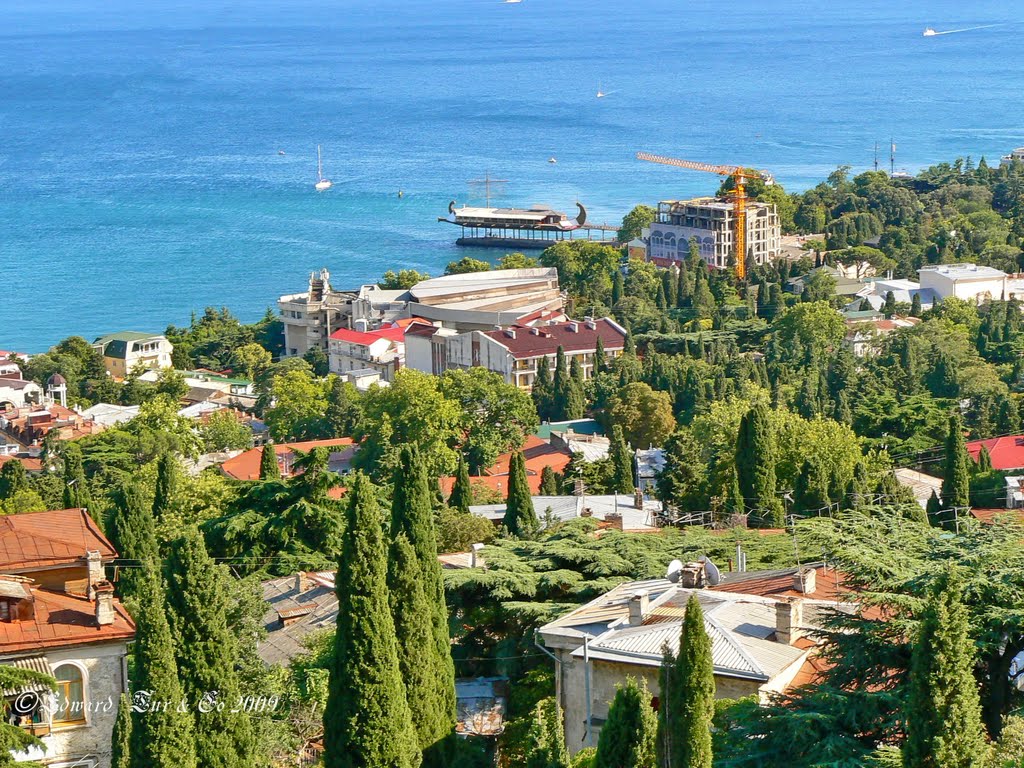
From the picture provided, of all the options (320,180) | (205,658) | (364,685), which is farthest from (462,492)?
(320,180)

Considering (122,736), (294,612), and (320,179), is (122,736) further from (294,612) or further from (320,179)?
(320,179)

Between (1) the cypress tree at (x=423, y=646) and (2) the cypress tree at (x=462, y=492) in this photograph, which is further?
(2) the cypress tree at (x=462, y=492)

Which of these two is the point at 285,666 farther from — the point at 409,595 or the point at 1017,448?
the point at 1017,448

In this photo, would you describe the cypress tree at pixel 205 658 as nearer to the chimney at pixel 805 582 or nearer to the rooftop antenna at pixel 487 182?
the chimney at pixel 805 582

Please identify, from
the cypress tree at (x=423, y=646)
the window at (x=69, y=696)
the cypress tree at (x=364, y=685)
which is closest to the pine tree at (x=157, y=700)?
the cypress tree at (x=364, y=685)

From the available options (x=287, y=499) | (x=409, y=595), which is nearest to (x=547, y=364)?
(x=287, y=499)

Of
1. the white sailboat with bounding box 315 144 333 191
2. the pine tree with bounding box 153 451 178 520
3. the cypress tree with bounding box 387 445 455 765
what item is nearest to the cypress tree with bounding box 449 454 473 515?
the pine tree with bounding box 153 451 178 520
